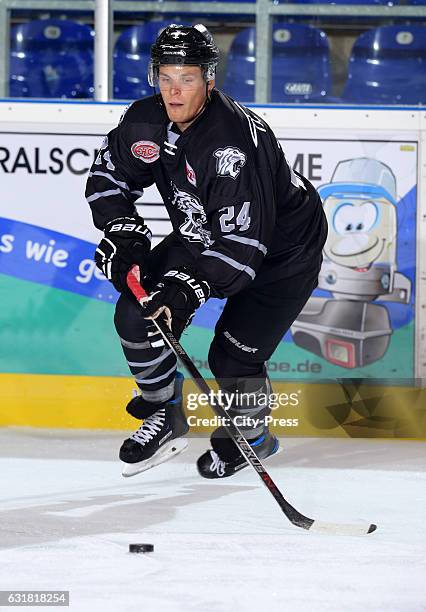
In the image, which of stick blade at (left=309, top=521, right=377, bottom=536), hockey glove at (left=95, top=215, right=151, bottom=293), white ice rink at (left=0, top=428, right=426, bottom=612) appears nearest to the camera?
white ice rink at (left=0, top=428, right=426, bottom=612)

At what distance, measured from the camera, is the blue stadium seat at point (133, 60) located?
4180 mm

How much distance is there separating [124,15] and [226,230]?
5.95 ft

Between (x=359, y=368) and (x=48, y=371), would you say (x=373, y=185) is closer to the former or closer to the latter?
(x=359, y=368)

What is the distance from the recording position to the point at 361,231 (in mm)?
3930

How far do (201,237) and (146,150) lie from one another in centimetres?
26

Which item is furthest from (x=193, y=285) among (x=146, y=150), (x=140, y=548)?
(x=140, y=548)

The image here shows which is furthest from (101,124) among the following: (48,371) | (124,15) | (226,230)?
(226,230)

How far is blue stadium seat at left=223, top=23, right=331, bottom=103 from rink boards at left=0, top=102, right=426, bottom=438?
42 cm

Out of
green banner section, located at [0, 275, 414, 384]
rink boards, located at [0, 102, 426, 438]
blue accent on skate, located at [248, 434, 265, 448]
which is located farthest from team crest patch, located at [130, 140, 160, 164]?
green banner section, located at [0, 275, 414, 384]

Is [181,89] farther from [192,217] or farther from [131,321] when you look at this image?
[131,321]

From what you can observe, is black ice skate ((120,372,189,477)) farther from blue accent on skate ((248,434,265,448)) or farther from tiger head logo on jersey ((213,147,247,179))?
tiger head logo on jersey ((213,147,247,179))

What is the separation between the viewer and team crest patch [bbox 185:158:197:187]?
105 inches

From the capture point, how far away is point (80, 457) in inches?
137

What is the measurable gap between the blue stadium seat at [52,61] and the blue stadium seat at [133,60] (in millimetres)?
172
